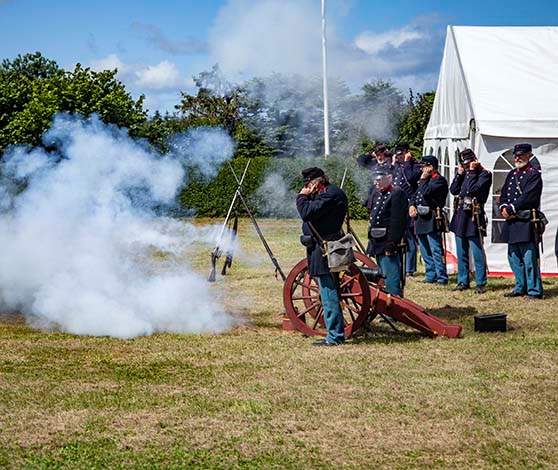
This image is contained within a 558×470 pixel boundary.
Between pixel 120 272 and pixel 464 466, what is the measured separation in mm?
5250

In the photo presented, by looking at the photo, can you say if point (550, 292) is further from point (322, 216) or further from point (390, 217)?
point (322, 216)

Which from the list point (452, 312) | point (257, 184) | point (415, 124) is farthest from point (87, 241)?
point (415, 124)

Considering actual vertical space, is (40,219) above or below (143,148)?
below

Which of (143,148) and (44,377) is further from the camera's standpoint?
(143,148)

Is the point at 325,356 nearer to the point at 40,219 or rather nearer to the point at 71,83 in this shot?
the point at 40,219

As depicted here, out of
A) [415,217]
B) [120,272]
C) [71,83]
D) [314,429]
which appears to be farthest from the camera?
[71,83]

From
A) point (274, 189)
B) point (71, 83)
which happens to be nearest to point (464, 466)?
point (71, 83)

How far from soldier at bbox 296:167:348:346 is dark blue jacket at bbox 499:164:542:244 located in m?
3.32

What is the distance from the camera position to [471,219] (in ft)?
37.0

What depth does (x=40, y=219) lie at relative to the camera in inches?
381

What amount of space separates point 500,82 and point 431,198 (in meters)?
2.75

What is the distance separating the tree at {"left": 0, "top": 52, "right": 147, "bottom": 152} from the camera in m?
13.6

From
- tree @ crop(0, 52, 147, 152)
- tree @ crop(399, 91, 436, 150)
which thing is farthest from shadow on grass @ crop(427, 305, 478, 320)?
tree @ crop(399, 91, 436, 150)

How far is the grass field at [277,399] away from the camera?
5.27 metres
